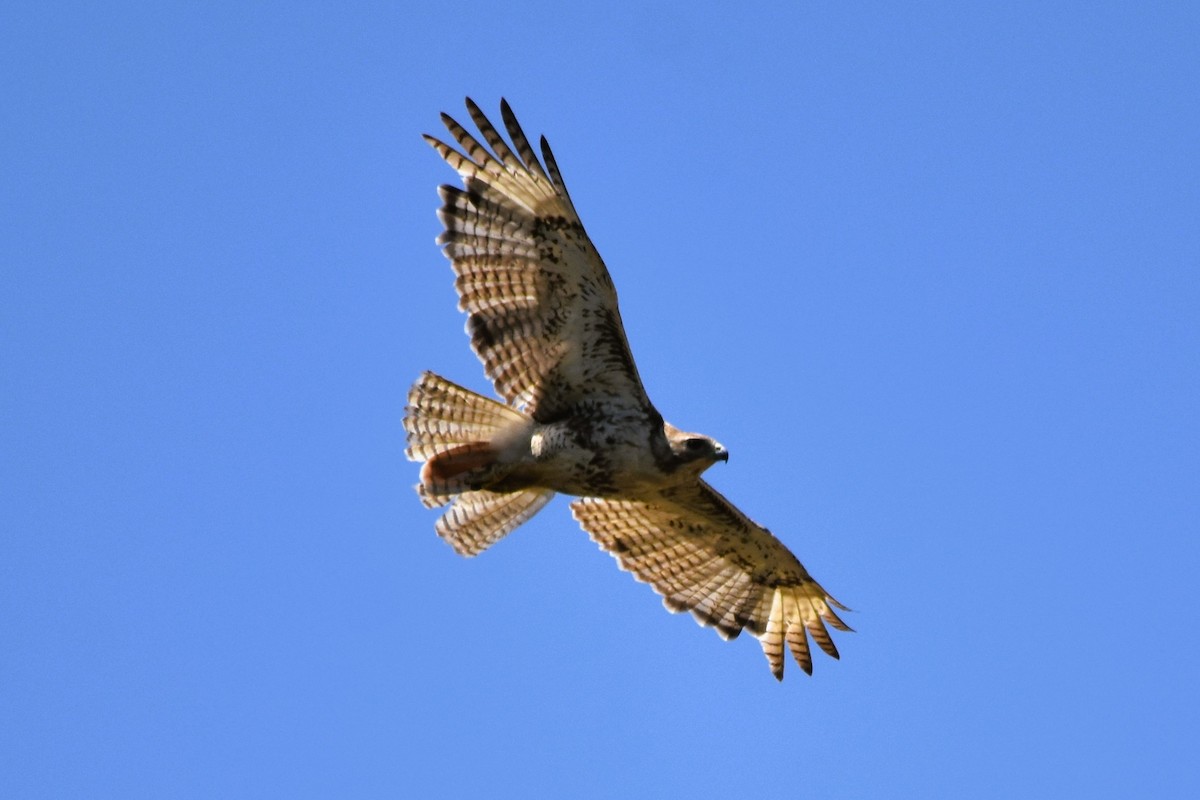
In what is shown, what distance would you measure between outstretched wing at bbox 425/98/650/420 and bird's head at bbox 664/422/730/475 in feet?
1.10

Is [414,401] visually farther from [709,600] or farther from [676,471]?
[709,600]

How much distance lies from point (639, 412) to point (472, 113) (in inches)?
80.5

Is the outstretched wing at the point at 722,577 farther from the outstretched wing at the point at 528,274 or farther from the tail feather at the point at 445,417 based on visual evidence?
the outstretched wing at the point at 528,274

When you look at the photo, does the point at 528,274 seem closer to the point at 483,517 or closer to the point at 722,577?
the point at 483,517

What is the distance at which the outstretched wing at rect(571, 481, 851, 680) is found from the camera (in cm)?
1279

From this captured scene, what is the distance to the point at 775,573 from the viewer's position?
42.2 feet

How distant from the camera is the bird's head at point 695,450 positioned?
35.5ft

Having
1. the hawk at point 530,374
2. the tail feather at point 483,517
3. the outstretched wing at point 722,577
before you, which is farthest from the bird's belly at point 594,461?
the outstretched wing at point 722,577

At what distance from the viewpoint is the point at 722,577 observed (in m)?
12.9

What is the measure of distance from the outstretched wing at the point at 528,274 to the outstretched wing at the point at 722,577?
1964 millimetres

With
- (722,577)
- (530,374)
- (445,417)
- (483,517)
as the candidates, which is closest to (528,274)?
(530,374)

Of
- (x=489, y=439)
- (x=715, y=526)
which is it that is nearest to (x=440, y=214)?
(x=489, y=439)

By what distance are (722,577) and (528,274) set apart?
10.4ft

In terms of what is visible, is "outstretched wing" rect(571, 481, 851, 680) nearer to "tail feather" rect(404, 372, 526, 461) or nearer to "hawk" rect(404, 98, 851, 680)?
"hawk" rect(404, 98, 851, 680)
